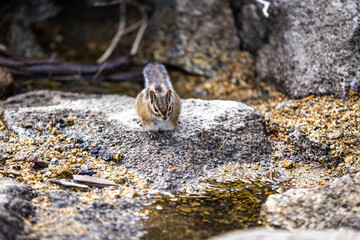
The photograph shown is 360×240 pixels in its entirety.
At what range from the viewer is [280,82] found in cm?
541

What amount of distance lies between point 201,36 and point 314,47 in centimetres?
227

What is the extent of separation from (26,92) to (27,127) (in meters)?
1.90

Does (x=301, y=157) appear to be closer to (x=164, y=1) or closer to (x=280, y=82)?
(x=280, y=82)

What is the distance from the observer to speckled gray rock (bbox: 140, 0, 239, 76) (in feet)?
21.3

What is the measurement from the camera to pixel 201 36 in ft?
21.7

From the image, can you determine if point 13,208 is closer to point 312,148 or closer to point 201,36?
point 312,148

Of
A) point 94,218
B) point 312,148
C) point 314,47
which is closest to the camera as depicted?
point 94,218

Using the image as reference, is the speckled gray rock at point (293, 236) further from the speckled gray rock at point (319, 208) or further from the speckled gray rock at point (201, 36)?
the speckled gray rock at point (201, 36)

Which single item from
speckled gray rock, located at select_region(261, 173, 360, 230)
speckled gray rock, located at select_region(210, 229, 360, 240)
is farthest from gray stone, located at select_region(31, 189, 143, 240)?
speckled gray rock, located at select_region(261, 173, 360, 230)

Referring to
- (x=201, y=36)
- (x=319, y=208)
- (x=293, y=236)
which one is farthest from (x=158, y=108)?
(x=201, y=36)

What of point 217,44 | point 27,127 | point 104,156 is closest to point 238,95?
point 217,44

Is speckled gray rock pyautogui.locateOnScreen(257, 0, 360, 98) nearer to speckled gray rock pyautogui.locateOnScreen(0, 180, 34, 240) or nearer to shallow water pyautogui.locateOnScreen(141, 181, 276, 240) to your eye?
shallow water pyautogui.locateOnScreen(141, 181, 276, 240)

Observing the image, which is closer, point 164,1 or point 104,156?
point 104,156

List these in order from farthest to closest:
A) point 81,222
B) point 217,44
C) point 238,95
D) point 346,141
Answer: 1. point 217,44
2. point 238,95
3. point 346,141
4. point 81,222
